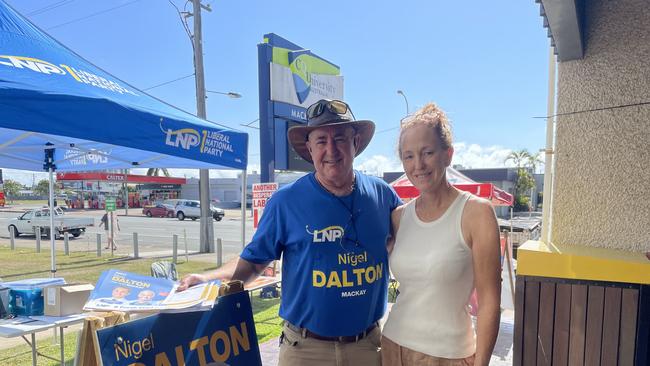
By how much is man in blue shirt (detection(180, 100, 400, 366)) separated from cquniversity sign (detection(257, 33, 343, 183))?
4.62 m

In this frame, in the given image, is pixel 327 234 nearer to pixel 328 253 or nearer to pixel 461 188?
pixel 328 253

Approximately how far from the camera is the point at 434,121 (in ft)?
5.79

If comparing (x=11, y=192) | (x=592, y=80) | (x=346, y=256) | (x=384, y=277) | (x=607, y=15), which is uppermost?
(x=607, y=15)

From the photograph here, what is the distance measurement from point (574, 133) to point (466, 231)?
1.63 metres

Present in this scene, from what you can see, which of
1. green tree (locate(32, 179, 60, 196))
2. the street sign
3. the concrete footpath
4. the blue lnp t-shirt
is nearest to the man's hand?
the blue lnp t-shirt

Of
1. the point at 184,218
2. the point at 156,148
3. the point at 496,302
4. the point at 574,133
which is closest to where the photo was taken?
the point at 496,302

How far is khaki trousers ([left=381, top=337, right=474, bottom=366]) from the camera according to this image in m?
1.67

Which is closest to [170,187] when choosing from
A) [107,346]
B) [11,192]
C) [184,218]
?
[184,218]

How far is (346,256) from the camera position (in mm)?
1975

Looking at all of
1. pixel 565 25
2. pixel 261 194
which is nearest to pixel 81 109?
pixel 565 25

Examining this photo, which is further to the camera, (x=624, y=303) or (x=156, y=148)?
(x=156, y=148)

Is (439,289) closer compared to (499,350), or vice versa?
(439,289)

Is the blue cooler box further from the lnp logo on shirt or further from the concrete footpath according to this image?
the lnp logo on shirt

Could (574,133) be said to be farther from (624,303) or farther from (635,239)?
(624,303)
